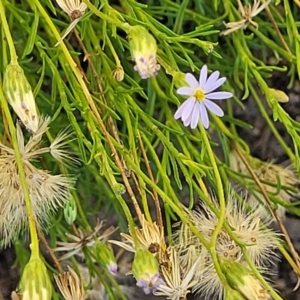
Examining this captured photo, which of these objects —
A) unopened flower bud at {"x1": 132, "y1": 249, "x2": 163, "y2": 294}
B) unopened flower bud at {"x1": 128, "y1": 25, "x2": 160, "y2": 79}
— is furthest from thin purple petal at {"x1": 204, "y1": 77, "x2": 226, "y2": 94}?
unopened flower bud at {"x1": 132, "y1": 249, "x2": 163, "y2": 294}

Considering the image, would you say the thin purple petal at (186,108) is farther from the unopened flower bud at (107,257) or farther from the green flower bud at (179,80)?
the unopened flower bud at (107,257)

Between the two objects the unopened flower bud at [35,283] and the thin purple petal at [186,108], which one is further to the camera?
the thin purple petal at [186,108]

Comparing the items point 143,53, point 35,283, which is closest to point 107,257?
point 35,283

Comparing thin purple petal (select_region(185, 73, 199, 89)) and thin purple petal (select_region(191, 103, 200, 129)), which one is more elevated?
thin purple petal (select_region(185, 73, 199, 89))

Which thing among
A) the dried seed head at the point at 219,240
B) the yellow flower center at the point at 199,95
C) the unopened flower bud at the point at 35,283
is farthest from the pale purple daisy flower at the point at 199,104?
the unopened flower bud at the point at 35,283

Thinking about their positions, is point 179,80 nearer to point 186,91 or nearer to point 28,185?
point 186,91

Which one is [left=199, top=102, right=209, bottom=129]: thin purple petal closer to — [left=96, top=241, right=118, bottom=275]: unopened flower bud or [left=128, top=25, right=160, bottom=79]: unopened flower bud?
[left=128, top=25, right=160, bottom=79]: unopened flower bud
